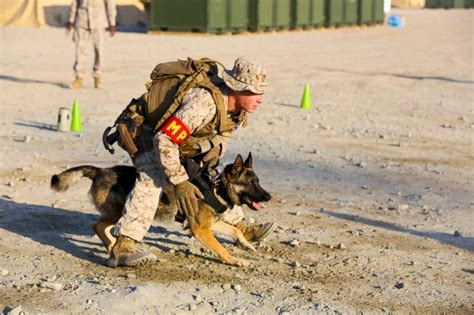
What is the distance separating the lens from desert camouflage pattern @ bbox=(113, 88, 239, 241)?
6805mm

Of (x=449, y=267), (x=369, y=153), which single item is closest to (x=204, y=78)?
(x=449, y=267)

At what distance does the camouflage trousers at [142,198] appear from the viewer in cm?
708

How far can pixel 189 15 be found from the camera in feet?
104

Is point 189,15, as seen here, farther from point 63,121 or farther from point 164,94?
point 164,94

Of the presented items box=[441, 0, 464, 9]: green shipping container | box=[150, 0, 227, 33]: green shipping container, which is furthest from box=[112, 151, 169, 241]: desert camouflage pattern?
box=[441, 0, 464, 9]: green shipping container

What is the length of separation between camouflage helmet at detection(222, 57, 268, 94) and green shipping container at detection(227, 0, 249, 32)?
84.3 ft

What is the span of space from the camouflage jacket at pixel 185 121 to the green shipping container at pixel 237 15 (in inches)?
1014

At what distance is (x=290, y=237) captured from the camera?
8.10m

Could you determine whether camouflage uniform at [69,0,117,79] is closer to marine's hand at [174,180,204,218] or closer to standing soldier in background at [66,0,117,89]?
standing soldier in background at [66,0,117,89]

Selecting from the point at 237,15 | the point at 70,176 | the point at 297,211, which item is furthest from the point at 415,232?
the point at 237,15

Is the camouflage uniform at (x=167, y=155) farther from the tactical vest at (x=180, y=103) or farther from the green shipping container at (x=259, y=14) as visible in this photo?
the green shipping container at (x=259, y=14)

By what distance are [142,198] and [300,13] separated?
29.8 m

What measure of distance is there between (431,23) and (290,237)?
40.2 m

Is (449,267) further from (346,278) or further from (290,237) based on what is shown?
(290,237)
